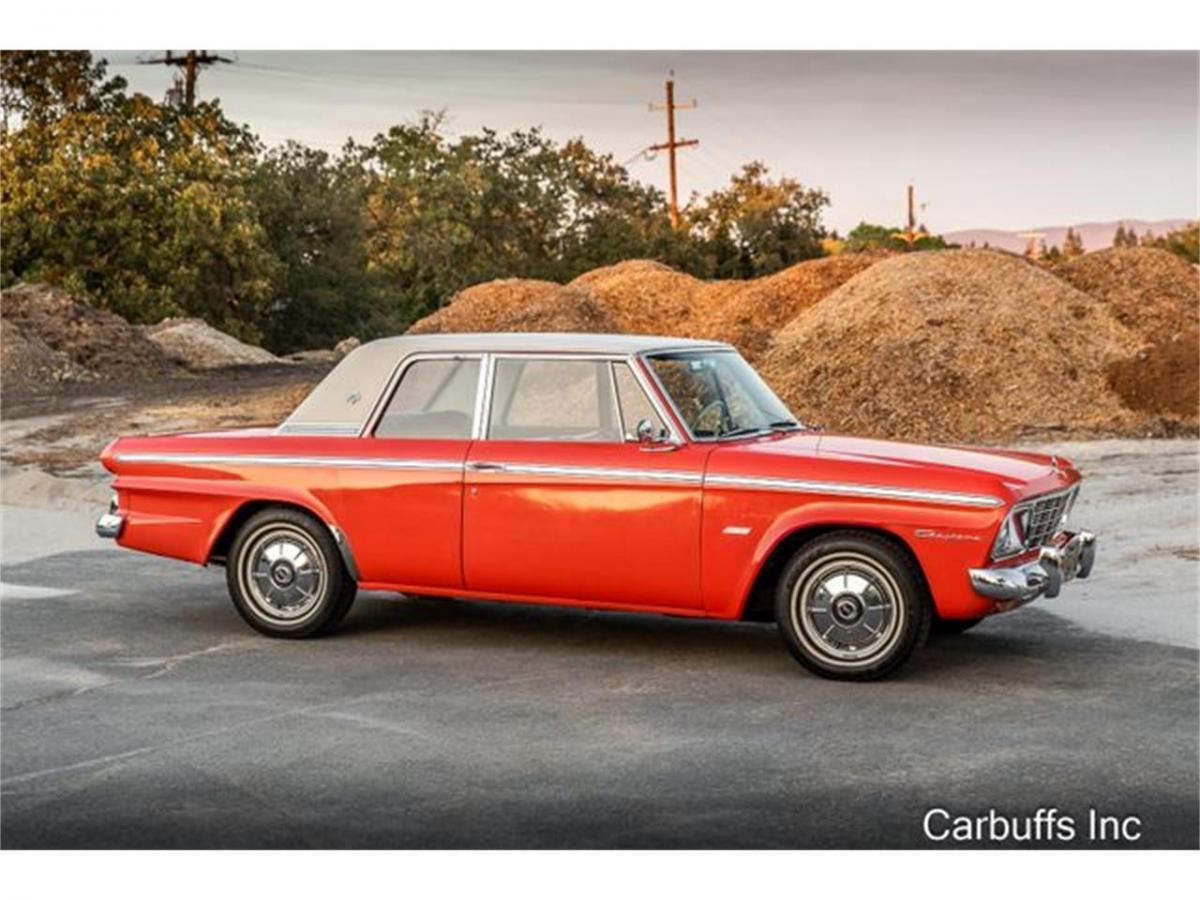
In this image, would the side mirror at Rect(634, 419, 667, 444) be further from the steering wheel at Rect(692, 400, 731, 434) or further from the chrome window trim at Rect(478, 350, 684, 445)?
the steering wheel at Rect(692, 400, 731, 434)

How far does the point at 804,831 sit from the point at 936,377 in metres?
17.9

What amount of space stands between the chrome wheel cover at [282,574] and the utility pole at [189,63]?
18042 millimetres

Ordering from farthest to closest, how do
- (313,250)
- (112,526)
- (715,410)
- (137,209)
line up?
(313,250) → (137,209) → (112,526) → (715,410)

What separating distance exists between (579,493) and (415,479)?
0.89 metres

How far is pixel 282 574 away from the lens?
31.5 ft

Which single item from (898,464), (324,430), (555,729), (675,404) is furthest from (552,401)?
(555,729)

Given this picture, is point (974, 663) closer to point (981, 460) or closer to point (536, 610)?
point (981, 460)

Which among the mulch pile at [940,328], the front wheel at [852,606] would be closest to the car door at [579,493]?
the front wheel at [852,606]

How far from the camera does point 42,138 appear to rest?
32062 mm

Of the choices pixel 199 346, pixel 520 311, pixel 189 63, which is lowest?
pixel 199 346

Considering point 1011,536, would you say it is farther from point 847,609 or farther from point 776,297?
point 776,297

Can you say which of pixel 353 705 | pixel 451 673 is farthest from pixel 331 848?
pixel 451 673

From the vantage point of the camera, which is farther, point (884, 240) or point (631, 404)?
point (884, 240)

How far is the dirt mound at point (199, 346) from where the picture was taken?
1292 inches
